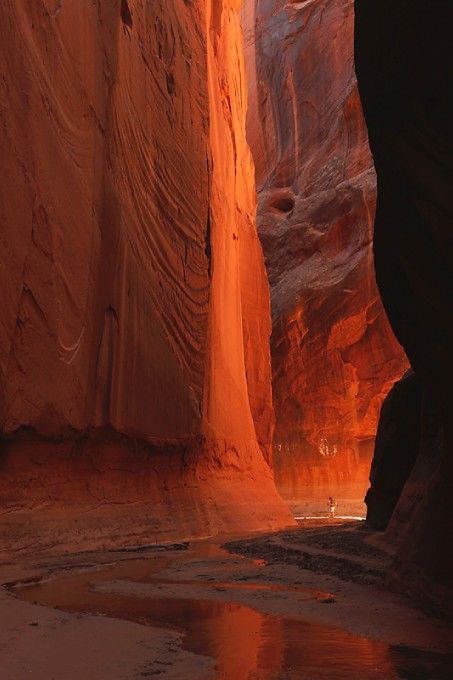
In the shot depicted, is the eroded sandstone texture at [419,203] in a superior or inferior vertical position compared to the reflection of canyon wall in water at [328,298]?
inferior

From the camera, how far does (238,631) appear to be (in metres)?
5.79

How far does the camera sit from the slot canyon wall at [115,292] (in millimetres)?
11961

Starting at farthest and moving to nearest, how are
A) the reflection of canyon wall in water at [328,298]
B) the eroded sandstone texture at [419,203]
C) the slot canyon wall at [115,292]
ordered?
the reflection of canyon wall in water at [328,298]
the slot canyon wall at [115,292]
the eroded sandstone texture at [419,203]

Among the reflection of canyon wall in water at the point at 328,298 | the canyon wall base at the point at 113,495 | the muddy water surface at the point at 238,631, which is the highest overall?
the reflection of canyon wall in water at the point at 328,298

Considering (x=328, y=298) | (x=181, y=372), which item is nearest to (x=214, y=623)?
(x=181, y=372)

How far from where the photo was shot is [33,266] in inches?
486

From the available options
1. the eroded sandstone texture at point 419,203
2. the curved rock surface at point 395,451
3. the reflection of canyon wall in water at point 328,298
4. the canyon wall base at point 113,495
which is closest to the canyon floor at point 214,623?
the eroded sandstone texture at point 419,203

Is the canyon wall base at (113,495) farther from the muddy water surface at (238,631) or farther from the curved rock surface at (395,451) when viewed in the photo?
the curved rock surface at (395,451)

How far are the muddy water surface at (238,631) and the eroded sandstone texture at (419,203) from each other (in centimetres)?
126

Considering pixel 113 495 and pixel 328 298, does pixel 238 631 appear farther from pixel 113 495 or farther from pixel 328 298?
pixel 328 298

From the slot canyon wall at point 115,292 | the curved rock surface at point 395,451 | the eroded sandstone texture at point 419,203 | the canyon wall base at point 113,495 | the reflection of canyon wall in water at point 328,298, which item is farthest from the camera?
the reflection of canyon wall in water at point 328,298

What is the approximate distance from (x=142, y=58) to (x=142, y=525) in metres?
9.78

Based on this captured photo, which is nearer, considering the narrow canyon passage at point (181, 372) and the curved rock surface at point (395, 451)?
the narrow canyon passage at point (181, 372)

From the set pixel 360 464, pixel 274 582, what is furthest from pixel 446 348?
pixel 360 464
